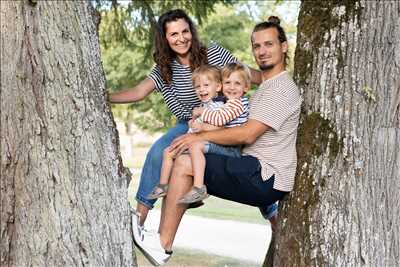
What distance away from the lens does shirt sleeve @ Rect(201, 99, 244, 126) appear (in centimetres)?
445

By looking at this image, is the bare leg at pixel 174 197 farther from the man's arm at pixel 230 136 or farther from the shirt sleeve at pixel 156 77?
the shirt sleeve at pixel 156 77

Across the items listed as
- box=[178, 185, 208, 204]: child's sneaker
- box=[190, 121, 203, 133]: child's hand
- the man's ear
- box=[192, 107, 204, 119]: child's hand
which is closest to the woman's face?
box=[192, 107, 204, 119]: child's hand

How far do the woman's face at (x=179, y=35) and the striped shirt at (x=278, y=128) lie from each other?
Answer: 0.65m

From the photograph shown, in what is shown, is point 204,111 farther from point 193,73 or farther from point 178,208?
point 178,208

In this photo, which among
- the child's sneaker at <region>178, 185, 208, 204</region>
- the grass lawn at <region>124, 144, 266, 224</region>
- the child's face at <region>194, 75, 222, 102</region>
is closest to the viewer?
the child's sneaker at <region>178, 185, 208, 204</region>

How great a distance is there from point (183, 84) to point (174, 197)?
958mm

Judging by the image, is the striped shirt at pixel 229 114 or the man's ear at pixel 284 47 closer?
the striped shirt at pixel 229 114

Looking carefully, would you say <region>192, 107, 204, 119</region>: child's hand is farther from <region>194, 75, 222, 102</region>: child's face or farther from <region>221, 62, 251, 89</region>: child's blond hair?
<region>221, 62, 251, 89</region>: child's blond hair

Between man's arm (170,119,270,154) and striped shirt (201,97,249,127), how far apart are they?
111 mm

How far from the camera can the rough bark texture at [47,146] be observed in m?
3.42

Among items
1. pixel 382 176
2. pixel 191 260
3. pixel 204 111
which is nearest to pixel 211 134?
pixel 204 111

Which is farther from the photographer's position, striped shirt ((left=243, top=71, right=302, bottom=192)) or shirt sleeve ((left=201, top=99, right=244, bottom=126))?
shirt sleeve ((left=201, top=99, right=244, bottom=126))

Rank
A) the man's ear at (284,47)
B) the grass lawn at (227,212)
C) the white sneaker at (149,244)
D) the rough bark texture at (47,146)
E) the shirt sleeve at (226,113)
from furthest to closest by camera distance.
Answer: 1. the grass lawn at (227,212)
2. the man's ear at (284,47)
3. the shirt sleeve at (226,113)
4. the white sneaker at (149,244)
5. the rough bark texture at (47,146)

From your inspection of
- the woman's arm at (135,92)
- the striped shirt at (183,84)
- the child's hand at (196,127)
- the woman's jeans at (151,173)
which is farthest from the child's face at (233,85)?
the woman's arm at (135,92)
